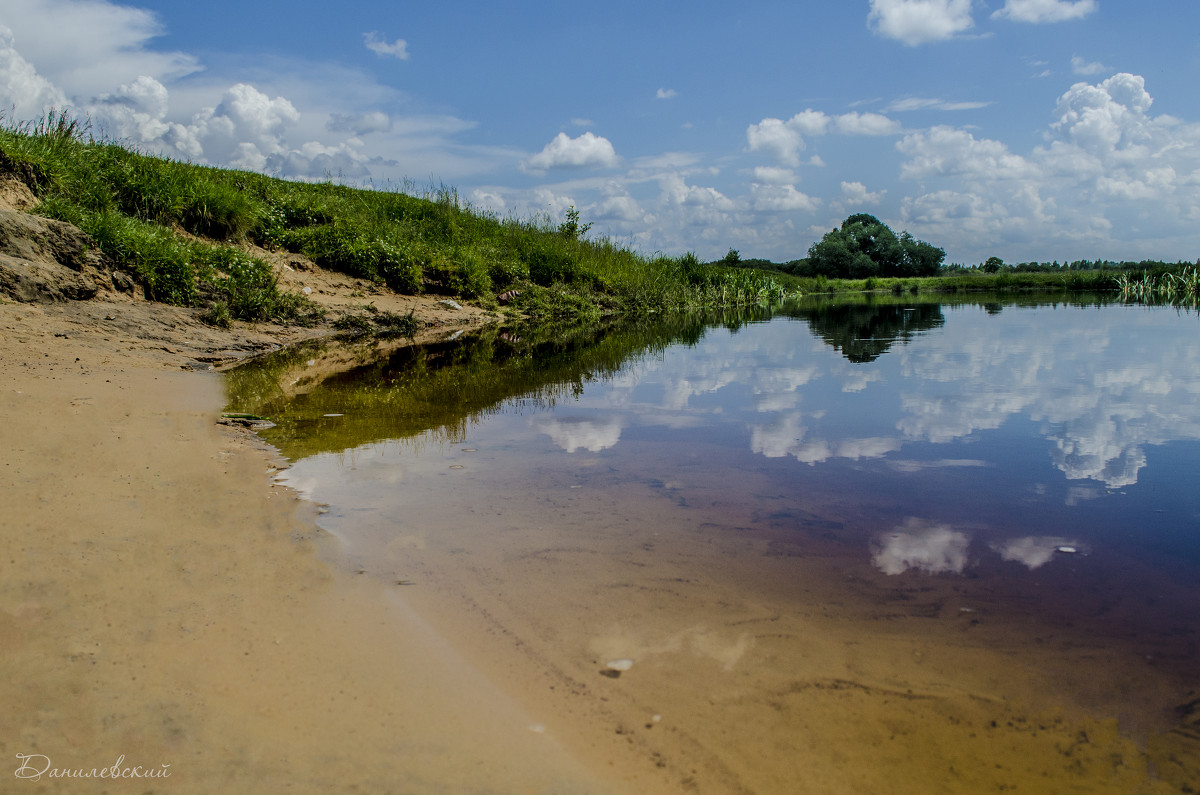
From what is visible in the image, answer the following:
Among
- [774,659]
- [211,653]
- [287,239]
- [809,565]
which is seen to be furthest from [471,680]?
[287,239]

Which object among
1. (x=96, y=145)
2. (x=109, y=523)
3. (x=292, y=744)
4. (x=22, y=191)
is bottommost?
(x=292, y=744)

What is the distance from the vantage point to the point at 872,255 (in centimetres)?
6262

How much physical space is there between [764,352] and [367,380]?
6.22m

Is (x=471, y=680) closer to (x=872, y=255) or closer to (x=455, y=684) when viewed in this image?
(x=455, y=684)

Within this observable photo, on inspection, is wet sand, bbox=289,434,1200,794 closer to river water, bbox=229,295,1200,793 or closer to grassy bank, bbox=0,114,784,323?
river water, bbox=229,295,1200,793

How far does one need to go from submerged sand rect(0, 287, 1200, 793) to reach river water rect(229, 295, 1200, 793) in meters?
0.01

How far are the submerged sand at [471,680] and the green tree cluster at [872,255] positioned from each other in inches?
2448

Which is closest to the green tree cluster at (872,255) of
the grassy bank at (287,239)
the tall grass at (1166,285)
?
the tall grass at (1166,285)

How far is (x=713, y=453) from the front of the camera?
15.9 feet

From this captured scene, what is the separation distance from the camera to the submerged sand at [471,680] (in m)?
1.80

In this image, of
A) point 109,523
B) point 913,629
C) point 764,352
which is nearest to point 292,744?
point 109,523

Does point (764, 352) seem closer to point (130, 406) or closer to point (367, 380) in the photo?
point (367, 380)

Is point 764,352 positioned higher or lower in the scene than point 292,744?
higher
